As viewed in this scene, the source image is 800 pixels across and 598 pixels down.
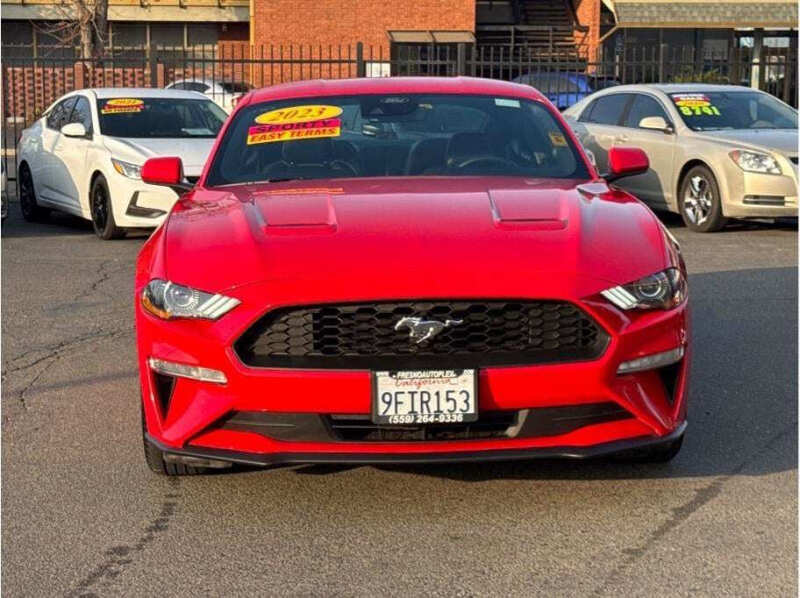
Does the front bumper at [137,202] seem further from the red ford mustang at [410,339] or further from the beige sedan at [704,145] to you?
the red ford mustang at [410,339]

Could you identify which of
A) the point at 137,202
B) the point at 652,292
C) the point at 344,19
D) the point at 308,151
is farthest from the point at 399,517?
the point at 344,19

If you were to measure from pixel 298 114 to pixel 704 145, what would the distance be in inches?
312

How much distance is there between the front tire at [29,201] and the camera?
15078 mm

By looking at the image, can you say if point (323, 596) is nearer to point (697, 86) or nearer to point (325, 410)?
point (325, 410)

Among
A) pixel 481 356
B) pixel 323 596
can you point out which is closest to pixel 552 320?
pixel 481 356

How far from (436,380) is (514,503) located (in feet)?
2.09

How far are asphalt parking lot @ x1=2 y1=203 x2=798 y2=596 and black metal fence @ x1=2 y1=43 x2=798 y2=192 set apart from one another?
12.3 meters

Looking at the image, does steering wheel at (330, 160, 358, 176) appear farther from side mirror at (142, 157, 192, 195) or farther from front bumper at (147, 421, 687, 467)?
front bumper at (147, 421, 687, 467)

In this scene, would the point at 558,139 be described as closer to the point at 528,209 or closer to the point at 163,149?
the point at 528,209

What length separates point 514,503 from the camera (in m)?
5.07

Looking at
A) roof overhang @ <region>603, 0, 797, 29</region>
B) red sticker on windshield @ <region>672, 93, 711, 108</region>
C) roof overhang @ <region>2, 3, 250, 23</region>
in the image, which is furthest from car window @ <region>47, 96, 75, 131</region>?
roof overhang @ <region>2, 3, 250, 23</region>

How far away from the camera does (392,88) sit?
694 centimetres

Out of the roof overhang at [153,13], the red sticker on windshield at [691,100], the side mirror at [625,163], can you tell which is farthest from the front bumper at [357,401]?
the roof overhang at [153,13]

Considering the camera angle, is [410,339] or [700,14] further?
[700,14]
